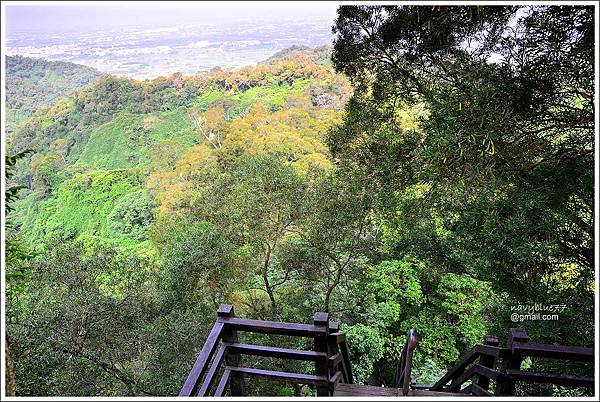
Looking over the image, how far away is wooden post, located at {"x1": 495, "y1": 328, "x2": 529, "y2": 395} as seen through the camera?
80.0 inches

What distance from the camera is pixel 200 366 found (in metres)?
1.89

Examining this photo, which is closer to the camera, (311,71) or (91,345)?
(91,345)

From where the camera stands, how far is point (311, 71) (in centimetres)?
A: 2262

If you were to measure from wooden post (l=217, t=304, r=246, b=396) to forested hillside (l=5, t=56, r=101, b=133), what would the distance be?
24.4 metres

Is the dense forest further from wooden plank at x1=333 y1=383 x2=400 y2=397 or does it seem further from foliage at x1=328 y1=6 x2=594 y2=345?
wooden plank at x1=333 y1=383 x2=400 y2=397

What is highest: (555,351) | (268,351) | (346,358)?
(555,351)

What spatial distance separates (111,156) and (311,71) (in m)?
10.5

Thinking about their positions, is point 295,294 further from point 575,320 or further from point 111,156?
point 111,156

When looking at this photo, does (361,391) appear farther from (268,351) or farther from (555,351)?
(555,351)

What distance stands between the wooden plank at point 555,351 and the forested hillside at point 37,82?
2536 cm

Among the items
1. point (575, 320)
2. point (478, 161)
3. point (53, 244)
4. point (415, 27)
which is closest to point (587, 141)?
point (478, 161)

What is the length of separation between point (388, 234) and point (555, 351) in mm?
5434

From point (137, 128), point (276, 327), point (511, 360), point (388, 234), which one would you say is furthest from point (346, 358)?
point (137, 128)

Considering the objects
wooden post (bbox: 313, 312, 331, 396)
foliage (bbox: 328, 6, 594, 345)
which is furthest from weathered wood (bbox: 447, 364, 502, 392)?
Answer: foliage (bbox: 328, 6, 594, 345)
